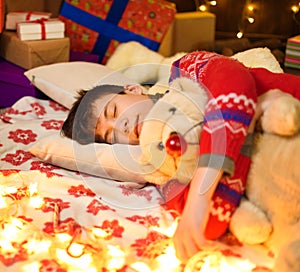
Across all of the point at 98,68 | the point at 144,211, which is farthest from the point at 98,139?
the point at 98,68

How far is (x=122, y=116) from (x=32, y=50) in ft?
3.50

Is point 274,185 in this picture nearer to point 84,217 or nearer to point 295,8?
point 84,217

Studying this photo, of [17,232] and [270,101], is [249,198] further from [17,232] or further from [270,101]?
[17,232]

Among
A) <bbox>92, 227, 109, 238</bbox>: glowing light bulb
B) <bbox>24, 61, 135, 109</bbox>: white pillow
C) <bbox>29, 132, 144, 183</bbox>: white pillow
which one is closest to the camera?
<bbox>92, 227, 109, 238</bbox>: glowing light bulb

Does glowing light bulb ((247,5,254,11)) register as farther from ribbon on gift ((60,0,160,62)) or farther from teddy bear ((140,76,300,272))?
teddy bear ((140,76,300,272))

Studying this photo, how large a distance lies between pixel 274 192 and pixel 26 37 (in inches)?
63.6

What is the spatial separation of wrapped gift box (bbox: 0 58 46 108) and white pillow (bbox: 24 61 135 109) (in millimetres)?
59

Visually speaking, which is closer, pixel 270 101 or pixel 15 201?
pixel 270 101

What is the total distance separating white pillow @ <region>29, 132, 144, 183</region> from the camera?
4.63 feet

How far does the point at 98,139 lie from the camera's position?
4.93 ft

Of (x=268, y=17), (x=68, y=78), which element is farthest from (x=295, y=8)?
(x=68, y=78)

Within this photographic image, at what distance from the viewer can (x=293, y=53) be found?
2402 mm

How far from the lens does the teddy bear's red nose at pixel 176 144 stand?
117 centimetres

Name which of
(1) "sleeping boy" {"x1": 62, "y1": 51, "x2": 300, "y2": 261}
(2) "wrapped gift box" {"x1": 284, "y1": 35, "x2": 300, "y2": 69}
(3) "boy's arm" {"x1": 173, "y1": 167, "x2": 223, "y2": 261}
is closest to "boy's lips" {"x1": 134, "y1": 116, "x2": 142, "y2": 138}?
(1) "sleeping boy" {"x1": 62, "y1": 51, "x2": 300, "y2": 261}
